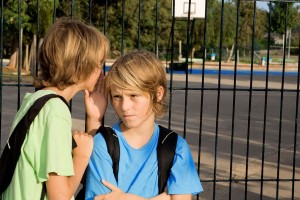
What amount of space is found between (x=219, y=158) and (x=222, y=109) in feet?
21.3

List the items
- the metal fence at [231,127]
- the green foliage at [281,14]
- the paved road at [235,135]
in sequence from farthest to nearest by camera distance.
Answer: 1. the paved road at [235,135]
2. the green foliage at [281,14]
3. the metal fence at [231,127]

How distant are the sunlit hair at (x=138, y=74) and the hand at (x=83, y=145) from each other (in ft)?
0.77

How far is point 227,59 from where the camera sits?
A: 46.8 meters

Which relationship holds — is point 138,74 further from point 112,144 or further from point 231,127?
point 231,127

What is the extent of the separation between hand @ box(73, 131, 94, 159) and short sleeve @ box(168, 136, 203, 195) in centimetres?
35

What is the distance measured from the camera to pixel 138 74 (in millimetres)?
2234

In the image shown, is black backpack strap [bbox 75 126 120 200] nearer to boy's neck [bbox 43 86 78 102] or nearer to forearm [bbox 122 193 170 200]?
forearm [bbox 122 193 170 200]

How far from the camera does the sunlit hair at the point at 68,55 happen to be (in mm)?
2125

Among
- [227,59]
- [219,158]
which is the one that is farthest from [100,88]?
[227,59]

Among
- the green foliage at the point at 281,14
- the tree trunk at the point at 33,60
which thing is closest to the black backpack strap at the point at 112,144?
the tree trunk at the point at 33,60

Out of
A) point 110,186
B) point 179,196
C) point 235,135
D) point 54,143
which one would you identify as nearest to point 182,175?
point 179,196

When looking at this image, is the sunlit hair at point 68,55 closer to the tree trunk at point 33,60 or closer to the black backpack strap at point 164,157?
the black backpack strap at point 164,157

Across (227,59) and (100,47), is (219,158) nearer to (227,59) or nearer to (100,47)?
(100,47)

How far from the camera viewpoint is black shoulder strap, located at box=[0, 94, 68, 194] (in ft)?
6.67
